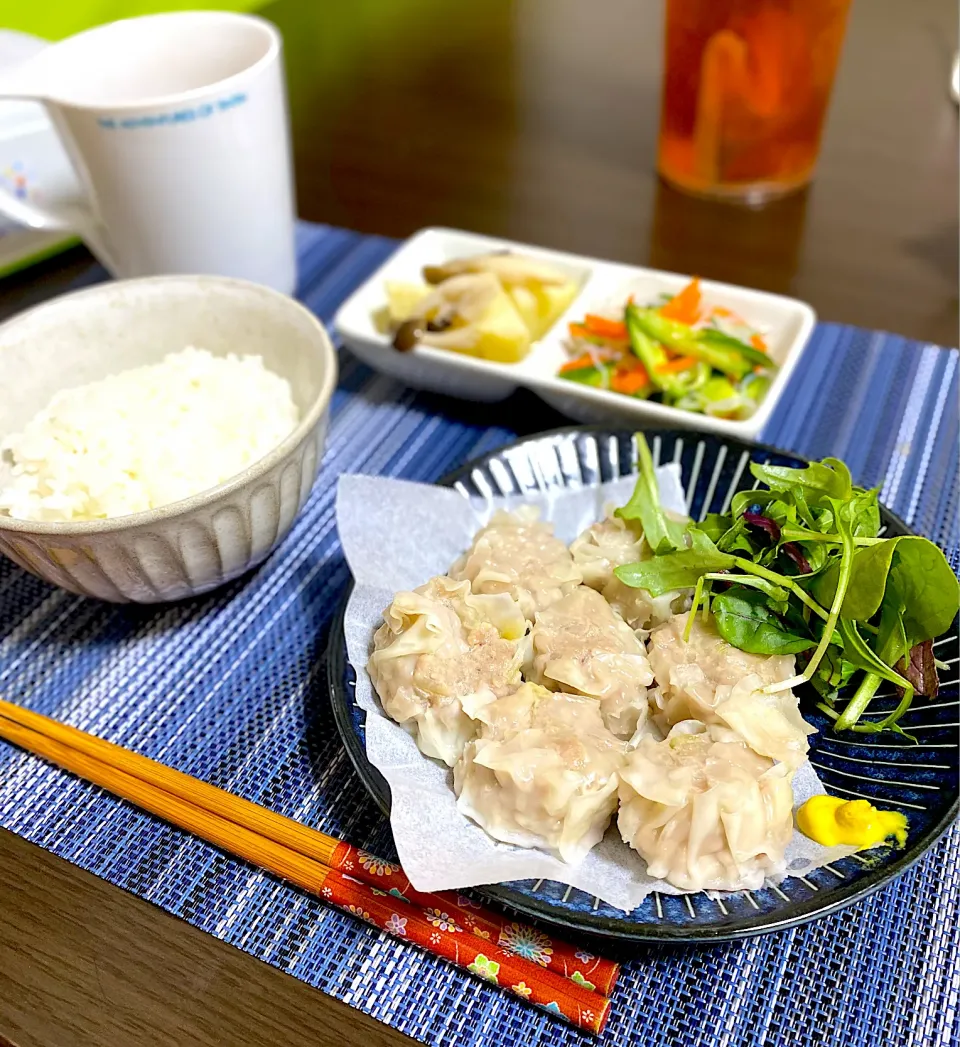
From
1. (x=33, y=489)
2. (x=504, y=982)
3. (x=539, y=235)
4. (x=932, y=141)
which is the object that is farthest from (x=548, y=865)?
(x=932, y=141)

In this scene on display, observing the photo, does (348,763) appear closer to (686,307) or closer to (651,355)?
(651,355)

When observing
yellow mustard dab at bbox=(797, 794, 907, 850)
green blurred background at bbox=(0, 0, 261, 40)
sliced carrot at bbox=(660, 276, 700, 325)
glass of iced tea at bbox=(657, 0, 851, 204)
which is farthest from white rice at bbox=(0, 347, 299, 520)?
green blurred background at bbox=(0, 0, 261, 40)

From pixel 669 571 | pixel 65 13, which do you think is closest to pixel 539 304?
pixel 669 571

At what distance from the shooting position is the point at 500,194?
8.68ft

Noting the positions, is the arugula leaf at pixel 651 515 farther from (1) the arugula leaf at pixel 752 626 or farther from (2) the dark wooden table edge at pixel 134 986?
(2) the dark wooden table edge at pixel 134 986

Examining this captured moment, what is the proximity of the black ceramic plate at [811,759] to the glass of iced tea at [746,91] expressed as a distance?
3.56 ft

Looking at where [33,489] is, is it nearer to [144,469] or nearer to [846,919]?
[144,469]

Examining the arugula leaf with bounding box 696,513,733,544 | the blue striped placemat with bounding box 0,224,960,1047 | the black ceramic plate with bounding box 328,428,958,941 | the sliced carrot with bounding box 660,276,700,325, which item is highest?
the sliced carrot with bounding box 660,276,700,325

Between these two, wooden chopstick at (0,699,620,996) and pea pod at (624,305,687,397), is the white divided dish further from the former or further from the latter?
wooden chopstick at (0,699,620,996)

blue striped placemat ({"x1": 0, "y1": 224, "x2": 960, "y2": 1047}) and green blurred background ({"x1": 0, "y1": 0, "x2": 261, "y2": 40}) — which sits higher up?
green blurred background ({"x1": 0, "y1": 0, "x2": 261, "y2": 40})

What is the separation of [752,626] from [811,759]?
190 millimetres

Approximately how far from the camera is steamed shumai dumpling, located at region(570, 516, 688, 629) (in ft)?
4.53

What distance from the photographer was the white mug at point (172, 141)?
5.87 feet

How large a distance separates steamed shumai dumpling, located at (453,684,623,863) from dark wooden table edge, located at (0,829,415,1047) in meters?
0.27
